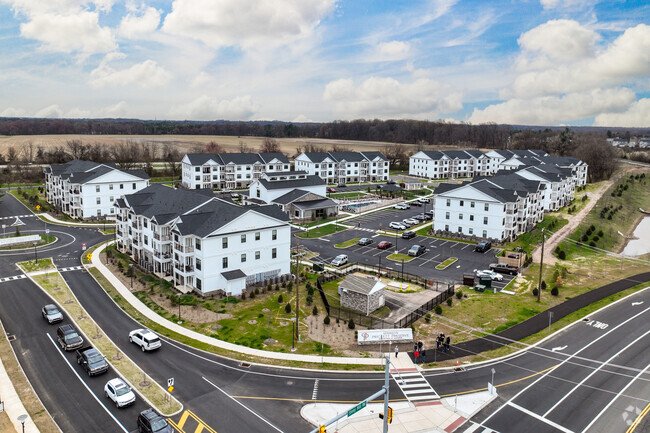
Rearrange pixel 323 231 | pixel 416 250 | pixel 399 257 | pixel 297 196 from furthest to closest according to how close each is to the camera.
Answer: pixel 297 196 → pixel 323 231 → pixel 416 250 → pixel 399 257

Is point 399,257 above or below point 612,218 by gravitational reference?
below

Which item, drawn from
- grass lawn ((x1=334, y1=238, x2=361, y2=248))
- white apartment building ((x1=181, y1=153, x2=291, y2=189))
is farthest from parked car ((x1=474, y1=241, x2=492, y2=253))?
white apartment building ((x1=181, y1=153, x2=291, y2=189))

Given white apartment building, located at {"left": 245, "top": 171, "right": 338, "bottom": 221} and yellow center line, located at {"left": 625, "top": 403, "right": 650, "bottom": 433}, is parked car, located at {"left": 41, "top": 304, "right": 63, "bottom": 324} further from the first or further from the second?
white apartment building, located at {"left": 245, "top": 171, "right": 338, "bottom": 221}

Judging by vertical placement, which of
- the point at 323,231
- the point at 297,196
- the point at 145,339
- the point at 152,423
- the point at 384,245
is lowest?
the point at 152,423

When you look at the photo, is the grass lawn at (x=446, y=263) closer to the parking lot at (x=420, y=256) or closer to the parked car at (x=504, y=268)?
the parking lot at (x=420, y=256)

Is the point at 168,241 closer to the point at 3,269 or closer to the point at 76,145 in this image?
the point at 3,269

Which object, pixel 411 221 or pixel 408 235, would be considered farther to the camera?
pixel 411 221

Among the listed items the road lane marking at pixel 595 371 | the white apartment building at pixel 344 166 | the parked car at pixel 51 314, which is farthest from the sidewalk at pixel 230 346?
the white apartment building at pixel 344 166

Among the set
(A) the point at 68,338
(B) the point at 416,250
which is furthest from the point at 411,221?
(A) the point at 68,338

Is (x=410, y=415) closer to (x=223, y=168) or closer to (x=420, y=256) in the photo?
(x=420, y=256)
